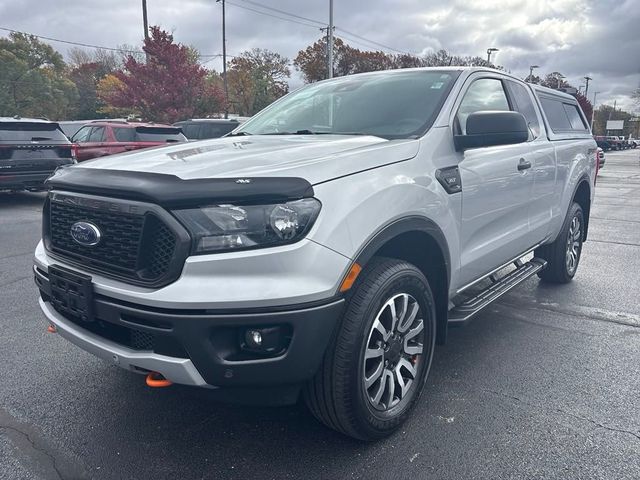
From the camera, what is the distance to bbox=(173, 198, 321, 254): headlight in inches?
81.4

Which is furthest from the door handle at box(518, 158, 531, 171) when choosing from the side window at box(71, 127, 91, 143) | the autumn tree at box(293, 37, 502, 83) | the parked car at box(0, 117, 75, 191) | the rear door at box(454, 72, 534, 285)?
the autumn tree at box(293, 37, 502, 83)

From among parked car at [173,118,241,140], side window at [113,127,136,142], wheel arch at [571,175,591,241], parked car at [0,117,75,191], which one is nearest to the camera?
wheel arch at [571,175,591,241]

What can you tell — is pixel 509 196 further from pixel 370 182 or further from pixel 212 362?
pixel 212 362

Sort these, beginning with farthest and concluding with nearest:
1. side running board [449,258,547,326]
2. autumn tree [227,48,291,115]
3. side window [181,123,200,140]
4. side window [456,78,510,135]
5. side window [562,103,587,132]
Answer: autumn tree [227,48,291,115], side window [181,123,200,140], side window [562,103,587,132], side window [456,78,510,135], side running board [449,258,547,326]

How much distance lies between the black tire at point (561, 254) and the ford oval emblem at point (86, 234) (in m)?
4.12

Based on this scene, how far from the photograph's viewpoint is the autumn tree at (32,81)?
3581 cm

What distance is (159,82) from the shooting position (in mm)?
25562

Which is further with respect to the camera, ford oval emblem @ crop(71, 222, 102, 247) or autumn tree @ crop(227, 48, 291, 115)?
autumn tree @ crop(227, 48, 291, 115)

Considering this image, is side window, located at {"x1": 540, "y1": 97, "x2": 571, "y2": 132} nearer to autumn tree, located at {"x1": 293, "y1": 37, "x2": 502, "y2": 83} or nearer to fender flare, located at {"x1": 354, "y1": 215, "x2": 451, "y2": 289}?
fender flare, located at {"x1": 354, "y1": 215, "x2": 451, "y2": 289}

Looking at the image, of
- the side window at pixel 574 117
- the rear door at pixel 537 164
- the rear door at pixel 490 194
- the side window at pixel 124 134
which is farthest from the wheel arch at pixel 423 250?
the side window at pixel 124 134

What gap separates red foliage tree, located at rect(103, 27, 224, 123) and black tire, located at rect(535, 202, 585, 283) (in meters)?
23.2

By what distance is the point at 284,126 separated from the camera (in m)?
3.84

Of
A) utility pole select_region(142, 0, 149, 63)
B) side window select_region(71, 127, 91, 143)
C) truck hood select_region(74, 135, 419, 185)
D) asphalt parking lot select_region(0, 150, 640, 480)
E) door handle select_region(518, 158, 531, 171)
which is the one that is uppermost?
utility pole select_region(142, 0, 149, 63)

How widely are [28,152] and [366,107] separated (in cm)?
920
